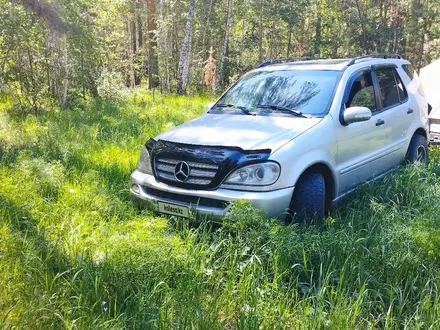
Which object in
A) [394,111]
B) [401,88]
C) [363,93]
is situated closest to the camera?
[363,93]

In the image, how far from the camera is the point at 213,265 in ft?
10.5

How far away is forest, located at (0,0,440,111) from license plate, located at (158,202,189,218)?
610cm

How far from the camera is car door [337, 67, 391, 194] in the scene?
4469mm

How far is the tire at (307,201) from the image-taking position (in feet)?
12.6

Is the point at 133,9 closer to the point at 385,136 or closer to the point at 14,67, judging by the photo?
the point at 14,67

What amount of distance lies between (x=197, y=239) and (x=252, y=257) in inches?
28.0

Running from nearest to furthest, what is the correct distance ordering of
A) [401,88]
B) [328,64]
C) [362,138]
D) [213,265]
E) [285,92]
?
[213,265], [362,138], [285,92], [328,64], [401,88]

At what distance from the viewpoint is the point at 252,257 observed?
3.13m

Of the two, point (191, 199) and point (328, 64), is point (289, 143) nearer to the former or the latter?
point (191, 199)

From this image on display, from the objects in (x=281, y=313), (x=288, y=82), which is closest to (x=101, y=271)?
(x=281, y=313)

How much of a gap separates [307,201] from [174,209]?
4.18 ft

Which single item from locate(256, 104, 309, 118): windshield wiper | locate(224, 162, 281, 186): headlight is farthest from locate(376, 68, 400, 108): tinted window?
locate(224, 162, 281, 186): headlight

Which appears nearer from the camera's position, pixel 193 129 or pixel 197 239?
pixel 197 239

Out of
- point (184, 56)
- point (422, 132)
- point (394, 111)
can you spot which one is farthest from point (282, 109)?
point (184, 56)
